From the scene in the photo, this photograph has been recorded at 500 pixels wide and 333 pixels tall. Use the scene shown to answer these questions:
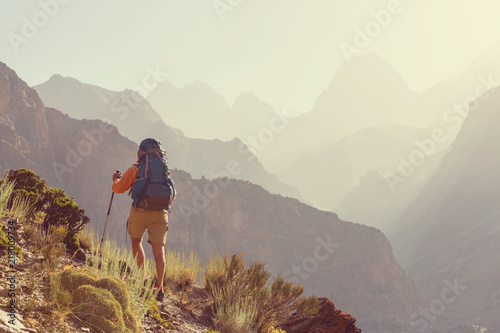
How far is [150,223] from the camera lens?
508cm

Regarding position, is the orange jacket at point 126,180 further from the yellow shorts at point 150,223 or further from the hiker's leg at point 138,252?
the hiker's leg at point 138,252

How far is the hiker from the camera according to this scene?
16.2 ft

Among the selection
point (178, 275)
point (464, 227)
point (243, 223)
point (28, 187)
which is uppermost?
point (28, 187)

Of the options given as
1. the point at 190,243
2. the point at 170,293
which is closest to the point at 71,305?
the point at 170,293

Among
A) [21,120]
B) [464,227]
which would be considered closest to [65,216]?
[21,120]

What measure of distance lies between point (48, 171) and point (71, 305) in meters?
68.9

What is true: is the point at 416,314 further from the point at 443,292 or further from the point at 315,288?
the point at 315,288

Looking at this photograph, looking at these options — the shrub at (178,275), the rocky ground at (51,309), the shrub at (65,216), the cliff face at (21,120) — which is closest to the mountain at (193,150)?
the cliff face at (21,120)

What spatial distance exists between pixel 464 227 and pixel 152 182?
5701 inches

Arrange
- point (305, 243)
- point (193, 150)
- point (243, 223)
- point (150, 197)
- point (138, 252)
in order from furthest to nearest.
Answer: point (193, 150) < point (305, 243) < point (243, 223) < point (138, 252) < point (150, 197)

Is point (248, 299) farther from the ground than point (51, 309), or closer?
closer

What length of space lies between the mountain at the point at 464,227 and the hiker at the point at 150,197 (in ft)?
348

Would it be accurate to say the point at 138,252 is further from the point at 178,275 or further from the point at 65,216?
the point at 178,275

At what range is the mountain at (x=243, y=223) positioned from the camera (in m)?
69.8
